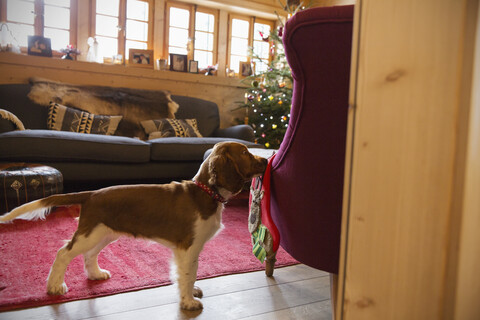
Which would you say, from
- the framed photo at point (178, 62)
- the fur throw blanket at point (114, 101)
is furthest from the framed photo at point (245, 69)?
the fur throw blanket at point (114, 101)

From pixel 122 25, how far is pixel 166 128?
203 centimetres

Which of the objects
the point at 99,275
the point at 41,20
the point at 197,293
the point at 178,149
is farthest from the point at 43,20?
the point at 197,293

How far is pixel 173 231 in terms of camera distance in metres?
1.48

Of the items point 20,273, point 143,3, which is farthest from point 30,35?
point 20,273

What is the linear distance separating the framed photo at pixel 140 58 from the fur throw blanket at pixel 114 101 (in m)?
0.72

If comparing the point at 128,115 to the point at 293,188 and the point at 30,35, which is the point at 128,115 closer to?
the point at 30,35

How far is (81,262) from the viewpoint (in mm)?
1877

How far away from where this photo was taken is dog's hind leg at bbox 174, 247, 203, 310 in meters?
1.43

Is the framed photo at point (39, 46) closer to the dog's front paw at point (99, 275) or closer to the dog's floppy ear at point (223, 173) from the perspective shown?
the dog's front paw at point (99, 275)

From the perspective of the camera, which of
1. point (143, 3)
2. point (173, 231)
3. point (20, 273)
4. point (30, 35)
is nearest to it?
point (173, 231)

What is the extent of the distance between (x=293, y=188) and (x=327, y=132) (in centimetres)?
24

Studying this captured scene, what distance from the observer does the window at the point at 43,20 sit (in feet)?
14.7

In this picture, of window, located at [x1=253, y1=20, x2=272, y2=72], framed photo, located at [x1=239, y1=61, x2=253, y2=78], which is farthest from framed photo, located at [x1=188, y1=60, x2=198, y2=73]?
window, located at [x1=253, y1=20, x2=272, y2=72]

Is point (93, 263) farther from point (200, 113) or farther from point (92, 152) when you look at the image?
point (200, 113)
